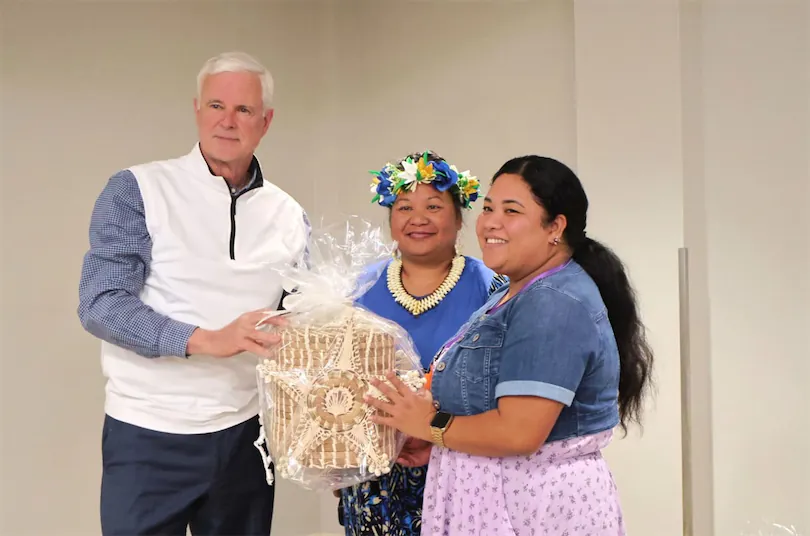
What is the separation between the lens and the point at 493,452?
154 cm

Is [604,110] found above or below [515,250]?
above

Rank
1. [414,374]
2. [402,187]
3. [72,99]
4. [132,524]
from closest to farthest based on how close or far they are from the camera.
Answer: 1. [414,374]
2. [132,524]
3. [402,187]
4. [72,99]

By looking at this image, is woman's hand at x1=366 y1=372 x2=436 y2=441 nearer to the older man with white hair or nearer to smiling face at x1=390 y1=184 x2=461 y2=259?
the older man with white hair

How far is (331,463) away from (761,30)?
66.9 inches

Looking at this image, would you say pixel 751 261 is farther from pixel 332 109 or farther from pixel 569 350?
pixel 332 109

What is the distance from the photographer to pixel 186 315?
1951 millimetres

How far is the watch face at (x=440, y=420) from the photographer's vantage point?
5.29 ft

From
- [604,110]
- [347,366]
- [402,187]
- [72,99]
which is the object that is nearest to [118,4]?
[72,99]

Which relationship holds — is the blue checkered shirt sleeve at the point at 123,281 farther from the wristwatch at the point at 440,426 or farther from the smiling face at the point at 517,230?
the smiling face at the point at 517,230

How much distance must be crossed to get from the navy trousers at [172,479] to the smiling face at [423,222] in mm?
649

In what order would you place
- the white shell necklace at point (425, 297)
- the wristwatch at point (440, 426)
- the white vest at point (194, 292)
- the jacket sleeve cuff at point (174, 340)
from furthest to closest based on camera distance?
the white shell necklace at point (425, 297), the white vest at point (194, 292), the jacket sleeve cuff at point (174, 340), the wristwatch at point (440, 426)

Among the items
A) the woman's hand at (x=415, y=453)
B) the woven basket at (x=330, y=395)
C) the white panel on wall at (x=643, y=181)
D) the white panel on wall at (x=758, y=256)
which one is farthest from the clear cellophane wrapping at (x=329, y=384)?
the white panel on wall at (x=643, y=181)

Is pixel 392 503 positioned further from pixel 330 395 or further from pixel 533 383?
pixel 533 383

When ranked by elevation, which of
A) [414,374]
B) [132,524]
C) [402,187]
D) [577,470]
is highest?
[402,187]
